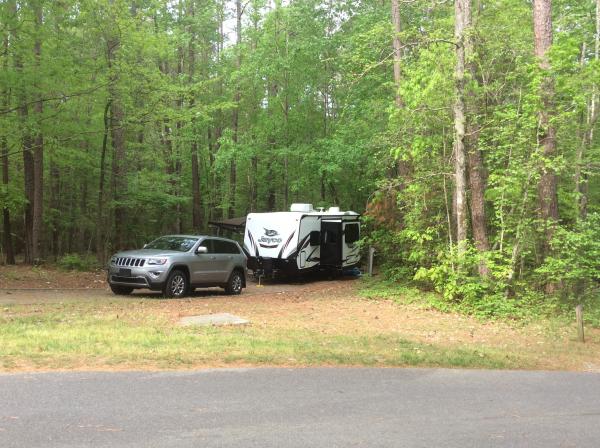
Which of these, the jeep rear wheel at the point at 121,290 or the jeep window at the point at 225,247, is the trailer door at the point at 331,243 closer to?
the jeep window at the point at 225,247

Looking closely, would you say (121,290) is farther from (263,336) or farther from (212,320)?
(263,336)

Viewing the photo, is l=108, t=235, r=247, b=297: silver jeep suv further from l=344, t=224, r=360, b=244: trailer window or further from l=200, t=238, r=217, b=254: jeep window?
l=344, t=224, r=360, b=244: trailer window

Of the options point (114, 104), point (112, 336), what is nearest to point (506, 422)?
point (112, 336)

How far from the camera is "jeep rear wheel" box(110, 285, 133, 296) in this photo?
15.3 m

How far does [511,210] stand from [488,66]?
420 centimetres

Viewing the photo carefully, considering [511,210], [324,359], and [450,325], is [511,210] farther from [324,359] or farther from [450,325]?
[324,359]

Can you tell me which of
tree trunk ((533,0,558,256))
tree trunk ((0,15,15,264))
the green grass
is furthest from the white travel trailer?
the green grass

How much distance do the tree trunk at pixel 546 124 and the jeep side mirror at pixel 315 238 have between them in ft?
31.4

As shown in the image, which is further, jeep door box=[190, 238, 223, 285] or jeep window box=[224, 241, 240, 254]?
jeep window box=[224, 241, 240, 254]

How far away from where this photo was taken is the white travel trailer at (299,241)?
21.4 m

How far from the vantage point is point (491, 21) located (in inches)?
653

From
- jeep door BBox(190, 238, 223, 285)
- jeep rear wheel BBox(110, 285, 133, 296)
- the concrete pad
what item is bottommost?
the concrete pad

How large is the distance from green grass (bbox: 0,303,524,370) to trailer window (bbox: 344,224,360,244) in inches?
519

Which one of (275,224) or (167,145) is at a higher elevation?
(167,145)
